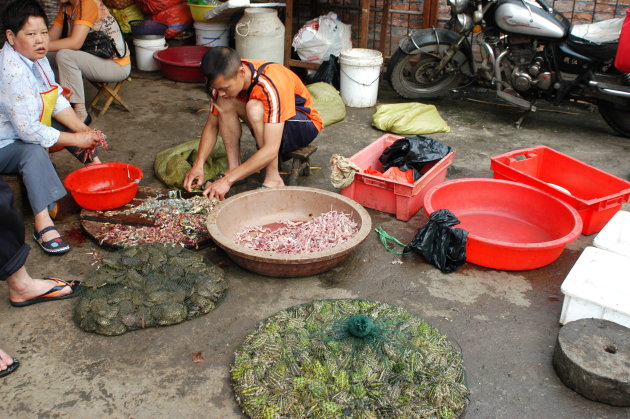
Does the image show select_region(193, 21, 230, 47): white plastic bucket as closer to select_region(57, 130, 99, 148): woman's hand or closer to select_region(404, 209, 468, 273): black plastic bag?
select_region(57, 130, 99, 148): woman's hand

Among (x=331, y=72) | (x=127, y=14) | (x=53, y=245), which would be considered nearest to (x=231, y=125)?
(x=53, y=245)

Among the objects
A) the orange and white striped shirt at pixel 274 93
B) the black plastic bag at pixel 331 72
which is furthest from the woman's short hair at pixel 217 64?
the black plastic bag at pixel 331 72

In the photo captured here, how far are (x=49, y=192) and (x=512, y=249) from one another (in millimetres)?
2614

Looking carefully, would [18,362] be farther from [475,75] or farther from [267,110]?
[475,75]

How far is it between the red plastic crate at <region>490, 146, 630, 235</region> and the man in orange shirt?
1.39 meters

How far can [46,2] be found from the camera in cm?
726

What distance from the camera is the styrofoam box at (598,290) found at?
2.48 m

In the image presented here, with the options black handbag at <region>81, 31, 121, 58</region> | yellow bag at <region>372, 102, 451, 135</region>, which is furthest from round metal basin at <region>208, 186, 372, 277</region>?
black handbag at <region>81, 31, 121, 58</region>

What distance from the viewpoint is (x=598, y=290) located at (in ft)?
8.39

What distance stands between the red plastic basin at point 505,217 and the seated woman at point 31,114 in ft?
7.20

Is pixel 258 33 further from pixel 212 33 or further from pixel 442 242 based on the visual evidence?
pixel 442 242

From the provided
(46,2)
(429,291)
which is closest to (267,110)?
(429,291)

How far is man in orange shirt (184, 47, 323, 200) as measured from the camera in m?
3.24

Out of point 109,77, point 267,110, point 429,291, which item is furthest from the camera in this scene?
point 109,77
